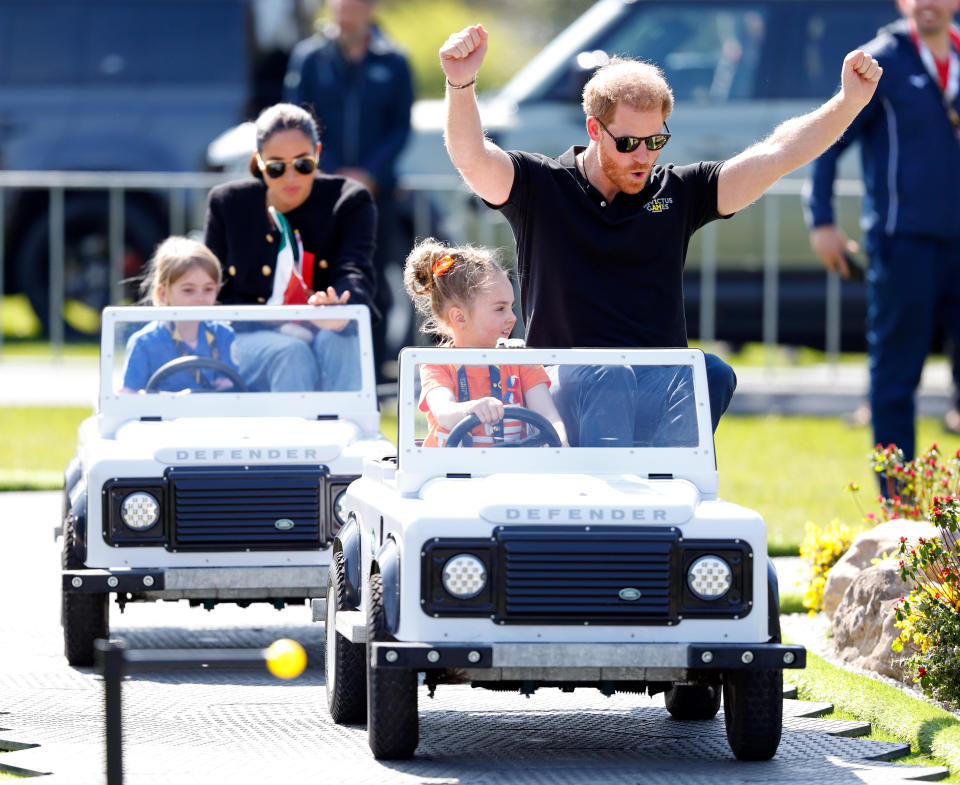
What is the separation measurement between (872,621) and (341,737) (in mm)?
1938

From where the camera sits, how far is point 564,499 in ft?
17.4

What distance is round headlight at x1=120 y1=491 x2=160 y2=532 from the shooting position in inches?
264

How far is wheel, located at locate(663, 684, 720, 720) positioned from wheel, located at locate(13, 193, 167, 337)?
10.8 meters

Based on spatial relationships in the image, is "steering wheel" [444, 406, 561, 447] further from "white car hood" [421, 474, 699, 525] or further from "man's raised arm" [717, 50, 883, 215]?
"man's raised arm" [717, 50, 883, 215]

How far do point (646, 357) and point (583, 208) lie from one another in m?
0.55

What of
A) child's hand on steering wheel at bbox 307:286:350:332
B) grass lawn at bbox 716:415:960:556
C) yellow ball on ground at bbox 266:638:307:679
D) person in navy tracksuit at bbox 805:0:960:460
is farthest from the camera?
grass lawn at bbox 716:415:960:556

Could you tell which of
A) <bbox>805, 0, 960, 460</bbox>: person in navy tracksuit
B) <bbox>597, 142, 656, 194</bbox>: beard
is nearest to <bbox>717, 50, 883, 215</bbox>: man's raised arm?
<bbox>597, 142, 656, 194</bbox>: beard

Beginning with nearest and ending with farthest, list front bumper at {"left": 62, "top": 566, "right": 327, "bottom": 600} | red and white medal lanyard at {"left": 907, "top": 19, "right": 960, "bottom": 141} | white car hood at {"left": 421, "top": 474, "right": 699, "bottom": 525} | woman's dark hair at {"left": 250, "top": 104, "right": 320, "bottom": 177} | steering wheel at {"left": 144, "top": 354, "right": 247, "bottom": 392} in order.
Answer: white car hood at {"left": 421, "top": 474, "right": 699, "bottom": 525} → front bumper at {"left": 62, "top": 566, "right": 327, "bottom": 600} → steering wheel at {"left": 144, "top": 354, "right": 247, "bottom": 392} → woman's dark hair at {"left": 250, "top": 104, "right": 320, "bottom": 177} → red and white medal lanyard at {"left": 907, "top": 19, "right": 960, "bottom": 141}

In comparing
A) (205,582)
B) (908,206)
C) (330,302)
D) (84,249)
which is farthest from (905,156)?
(84,249)

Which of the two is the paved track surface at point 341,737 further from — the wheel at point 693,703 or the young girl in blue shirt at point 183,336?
the young girl in blue shirt at point 183,336

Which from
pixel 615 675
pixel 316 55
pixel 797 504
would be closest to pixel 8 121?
pixel 316 55

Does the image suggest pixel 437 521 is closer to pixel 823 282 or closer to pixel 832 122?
pixel 832 122

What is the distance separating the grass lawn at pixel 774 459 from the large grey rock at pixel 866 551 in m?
1.83

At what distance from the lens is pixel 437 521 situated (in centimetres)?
522
